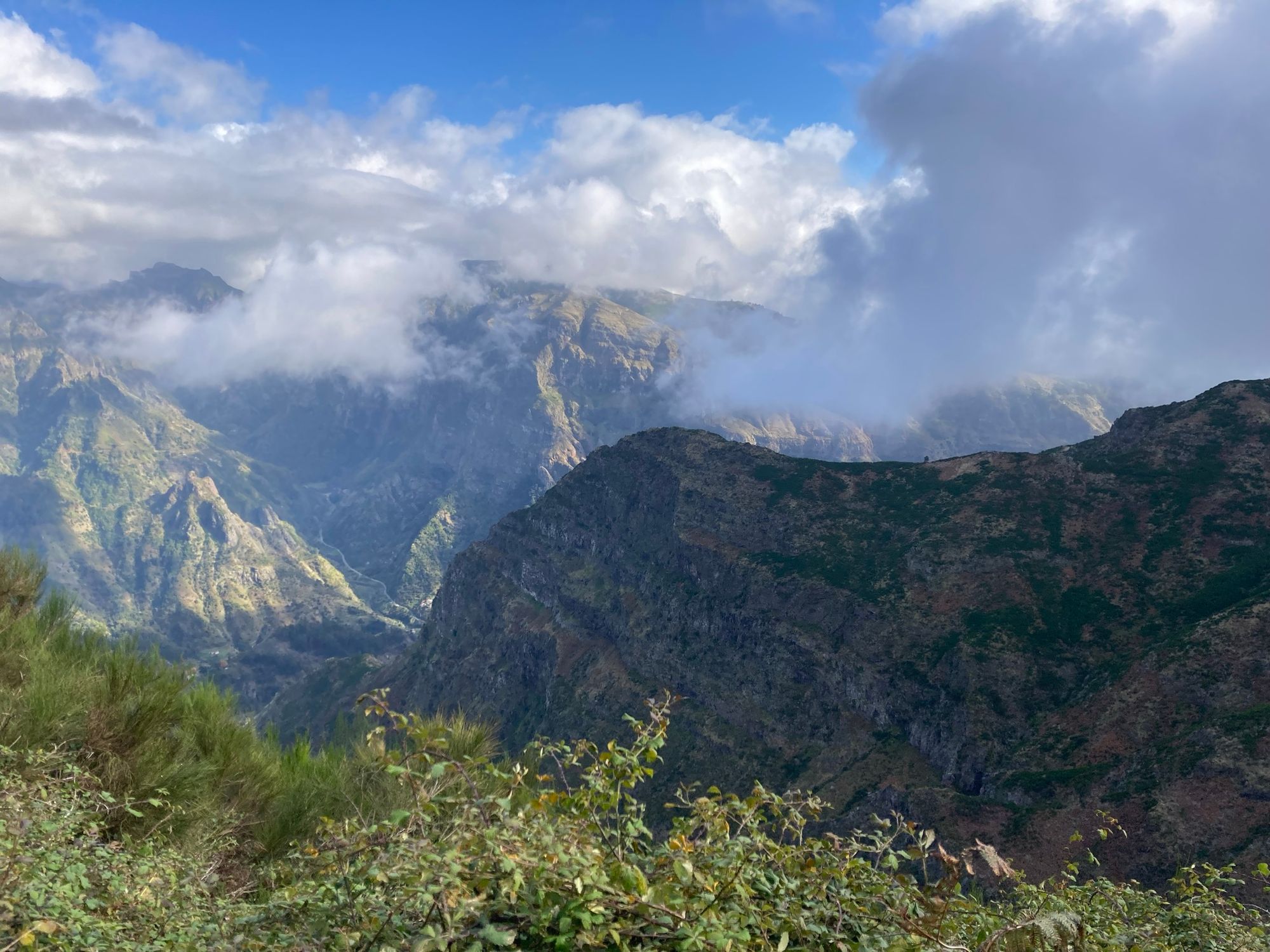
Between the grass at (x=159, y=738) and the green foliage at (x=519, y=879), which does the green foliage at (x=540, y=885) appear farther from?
the grass at (x=159, y=738)

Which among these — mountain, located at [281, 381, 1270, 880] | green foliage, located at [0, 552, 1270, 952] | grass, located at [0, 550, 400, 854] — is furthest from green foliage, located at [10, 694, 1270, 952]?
mountain, located at [281, 381, 1270, 880]

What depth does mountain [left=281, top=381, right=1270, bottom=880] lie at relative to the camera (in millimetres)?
75000

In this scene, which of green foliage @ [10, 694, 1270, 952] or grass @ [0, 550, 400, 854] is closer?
green foliage @ [10, 694, 1270, 952]

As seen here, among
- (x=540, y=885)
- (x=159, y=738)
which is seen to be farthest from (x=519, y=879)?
(x=159, y=738)

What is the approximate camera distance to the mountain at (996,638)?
75.0 meters

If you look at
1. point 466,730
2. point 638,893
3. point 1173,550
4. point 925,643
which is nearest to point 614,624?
point 925,643

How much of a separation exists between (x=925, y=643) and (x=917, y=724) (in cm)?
1219

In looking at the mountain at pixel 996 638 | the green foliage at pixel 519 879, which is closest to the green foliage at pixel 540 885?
the green foliage at pixel 519 879

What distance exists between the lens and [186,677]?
62.8 feet

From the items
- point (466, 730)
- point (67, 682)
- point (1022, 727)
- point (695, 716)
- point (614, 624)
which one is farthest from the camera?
point (614, 624)

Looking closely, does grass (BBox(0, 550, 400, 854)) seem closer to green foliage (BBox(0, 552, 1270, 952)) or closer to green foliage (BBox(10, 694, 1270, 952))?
green foliage (BBox(0, 552, 1270, 952))

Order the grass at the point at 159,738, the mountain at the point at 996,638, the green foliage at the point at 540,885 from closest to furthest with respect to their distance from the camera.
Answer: the green foliage at the point at 540,885
the grass at the point at 159,738
the mountain at the point at 996,638

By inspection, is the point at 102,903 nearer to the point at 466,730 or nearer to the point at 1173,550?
the point at 466,730

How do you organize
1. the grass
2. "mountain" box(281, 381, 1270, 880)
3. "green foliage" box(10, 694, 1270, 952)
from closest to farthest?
"green foliage" box(10, 694, 1270, 952)
the grass
"mountain" box(281, 381, 1270, 880)
